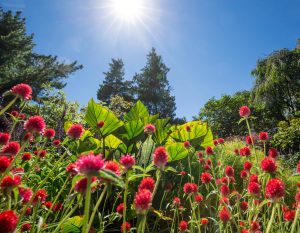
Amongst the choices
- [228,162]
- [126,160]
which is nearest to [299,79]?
[228,162]

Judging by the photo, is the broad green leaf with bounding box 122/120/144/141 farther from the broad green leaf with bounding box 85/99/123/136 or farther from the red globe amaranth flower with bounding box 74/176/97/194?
the red globe amaranth flower with bounding box 74/176/97/194

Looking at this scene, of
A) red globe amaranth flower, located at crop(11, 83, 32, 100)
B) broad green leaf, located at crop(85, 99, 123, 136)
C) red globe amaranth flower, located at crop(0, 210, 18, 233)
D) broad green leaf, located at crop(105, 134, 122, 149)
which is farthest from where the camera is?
broad green leaf, located at crop(105, 134, 122, 149)

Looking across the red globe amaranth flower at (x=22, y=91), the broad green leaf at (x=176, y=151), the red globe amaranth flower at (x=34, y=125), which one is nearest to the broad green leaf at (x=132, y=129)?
the broad green leaf at (x=176, y=151)

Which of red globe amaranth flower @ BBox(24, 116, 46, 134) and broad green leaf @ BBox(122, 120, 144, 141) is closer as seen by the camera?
red globe amaranth flower @ BBox(24, 116, 46, 134)

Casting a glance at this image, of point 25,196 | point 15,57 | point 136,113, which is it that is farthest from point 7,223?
point 15,57

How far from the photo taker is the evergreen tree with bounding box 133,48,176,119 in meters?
34.1

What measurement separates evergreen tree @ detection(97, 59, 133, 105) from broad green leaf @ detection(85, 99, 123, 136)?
107 feet

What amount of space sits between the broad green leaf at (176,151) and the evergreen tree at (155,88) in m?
30.2

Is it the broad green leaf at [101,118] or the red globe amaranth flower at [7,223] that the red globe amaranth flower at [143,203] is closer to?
the red globe amaranth flower at [7,223]

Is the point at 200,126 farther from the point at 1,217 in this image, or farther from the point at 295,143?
the point at 295,143

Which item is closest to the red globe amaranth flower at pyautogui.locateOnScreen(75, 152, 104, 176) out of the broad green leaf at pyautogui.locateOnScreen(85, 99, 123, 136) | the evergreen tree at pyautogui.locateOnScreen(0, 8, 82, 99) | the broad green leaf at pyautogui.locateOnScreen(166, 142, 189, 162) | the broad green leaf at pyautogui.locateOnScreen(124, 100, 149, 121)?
the broad green leaf at pyautogui.locateOnScreen(166, 142, 189, 162)

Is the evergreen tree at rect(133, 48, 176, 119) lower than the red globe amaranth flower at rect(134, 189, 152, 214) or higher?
higher

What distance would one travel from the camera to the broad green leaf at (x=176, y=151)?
2.80 meters

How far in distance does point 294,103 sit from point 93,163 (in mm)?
25026
